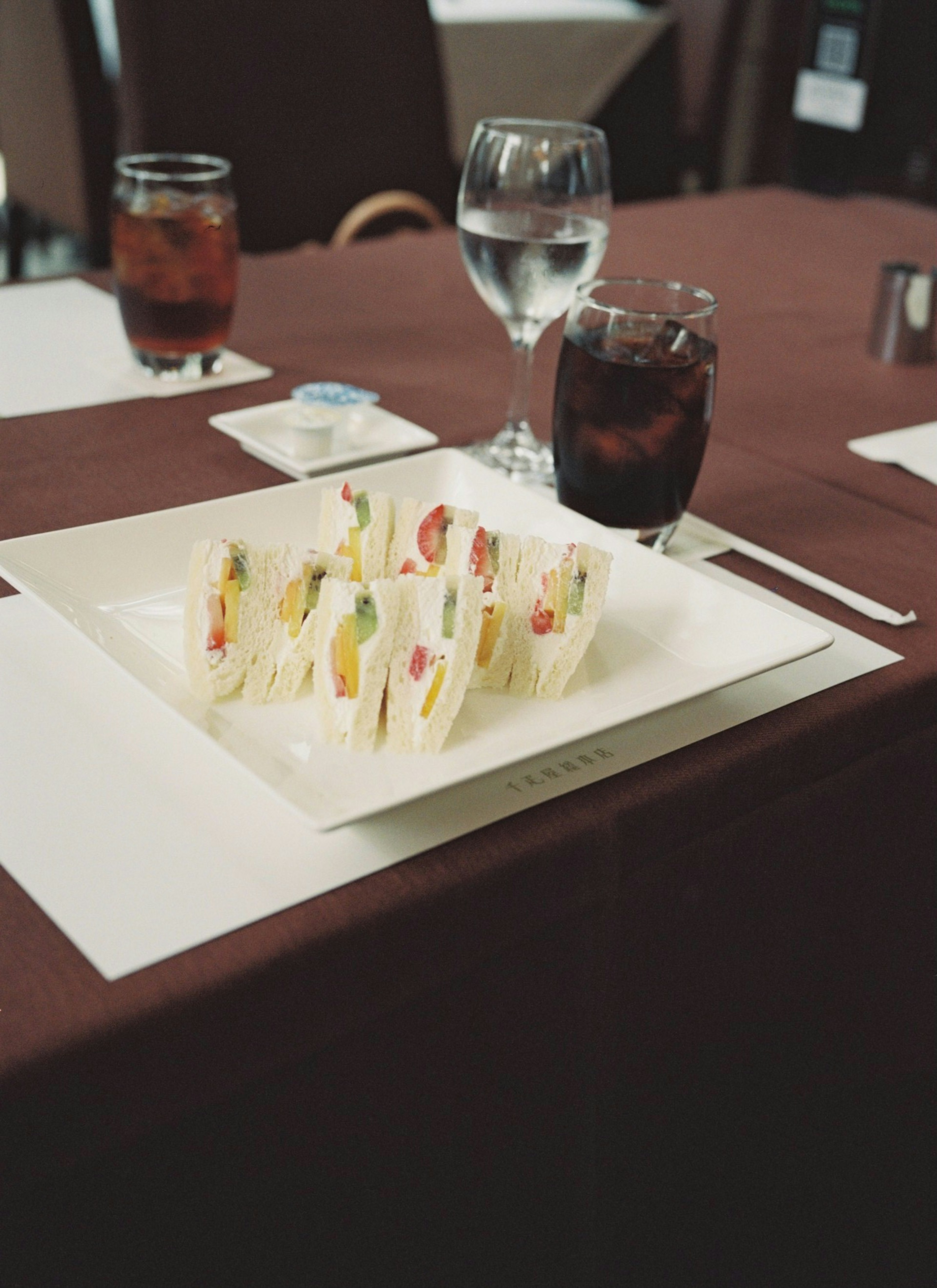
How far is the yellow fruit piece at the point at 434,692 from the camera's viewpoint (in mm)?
511

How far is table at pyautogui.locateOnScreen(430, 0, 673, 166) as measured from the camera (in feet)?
12.2

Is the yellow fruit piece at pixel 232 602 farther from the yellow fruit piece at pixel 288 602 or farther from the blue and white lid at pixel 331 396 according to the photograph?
the blue and white lid at pixel 331 396

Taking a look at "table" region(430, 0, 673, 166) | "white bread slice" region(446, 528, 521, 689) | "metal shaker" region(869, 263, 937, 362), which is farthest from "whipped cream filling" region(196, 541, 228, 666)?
"table" region(430, 0, 673, 166)

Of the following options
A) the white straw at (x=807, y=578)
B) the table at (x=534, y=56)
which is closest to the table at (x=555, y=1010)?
the white straw at (x=807, y=578)

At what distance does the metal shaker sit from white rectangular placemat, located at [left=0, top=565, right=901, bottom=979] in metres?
0.67

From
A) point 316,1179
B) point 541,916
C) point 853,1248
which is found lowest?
point 853,1248

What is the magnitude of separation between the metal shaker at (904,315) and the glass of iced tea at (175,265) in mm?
589

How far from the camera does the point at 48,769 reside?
1.69ft

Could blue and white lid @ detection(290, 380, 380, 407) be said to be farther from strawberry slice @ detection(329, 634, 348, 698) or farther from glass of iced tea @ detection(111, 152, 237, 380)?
strawberry slice @ detection(329, 634, 348, 698)

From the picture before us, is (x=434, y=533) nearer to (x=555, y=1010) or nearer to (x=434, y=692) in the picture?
(x=434, y=692)

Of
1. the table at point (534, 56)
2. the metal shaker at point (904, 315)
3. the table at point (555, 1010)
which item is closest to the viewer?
the table at point (555, 1010)

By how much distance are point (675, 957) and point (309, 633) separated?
27cm

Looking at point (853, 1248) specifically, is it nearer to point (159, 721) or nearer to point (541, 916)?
point (541, 916)

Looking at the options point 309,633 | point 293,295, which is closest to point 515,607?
point 309,633
